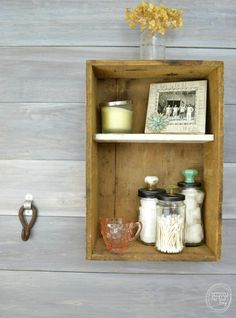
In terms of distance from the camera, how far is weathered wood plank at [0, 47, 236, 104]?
1026 millimetres

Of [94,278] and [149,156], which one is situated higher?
[149,156]

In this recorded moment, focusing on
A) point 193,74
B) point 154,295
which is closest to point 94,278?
point 154,295

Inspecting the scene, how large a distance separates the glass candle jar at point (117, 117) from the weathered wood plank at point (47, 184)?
0.18 meters

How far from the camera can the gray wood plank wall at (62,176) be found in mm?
1031

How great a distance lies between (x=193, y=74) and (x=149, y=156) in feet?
0.88

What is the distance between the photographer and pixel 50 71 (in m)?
1.04

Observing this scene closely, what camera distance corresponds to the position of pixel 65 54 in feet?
3.39

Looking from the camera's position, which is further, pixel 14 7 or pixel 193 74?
pixel 14 7

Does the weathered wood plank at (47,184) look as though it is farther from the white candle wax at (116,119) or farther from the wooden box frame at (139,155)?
the white candle wax at (116,119)

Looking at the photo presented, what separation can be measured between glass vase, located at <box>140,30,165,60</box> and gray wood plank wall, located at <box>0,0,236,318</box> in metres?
0.11

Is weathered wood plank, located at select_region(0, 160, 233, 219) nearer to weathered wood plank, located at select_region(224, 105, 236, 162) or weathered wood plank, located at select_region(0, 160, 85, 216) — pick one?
weathered wood plank, located at select_region(0, 160, 85, 216)

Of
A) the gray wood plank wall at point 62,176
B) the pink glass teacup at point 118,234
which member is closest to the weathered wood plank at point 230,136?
the gray wood plank wall at point 62,176

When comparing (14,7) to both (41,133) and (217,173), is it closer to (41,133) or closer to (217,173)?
(41,133)

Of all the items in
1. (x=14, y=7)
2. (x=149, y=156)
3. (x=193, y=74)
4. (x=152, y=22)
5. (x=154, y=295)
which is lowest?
(x=154, y=295)
